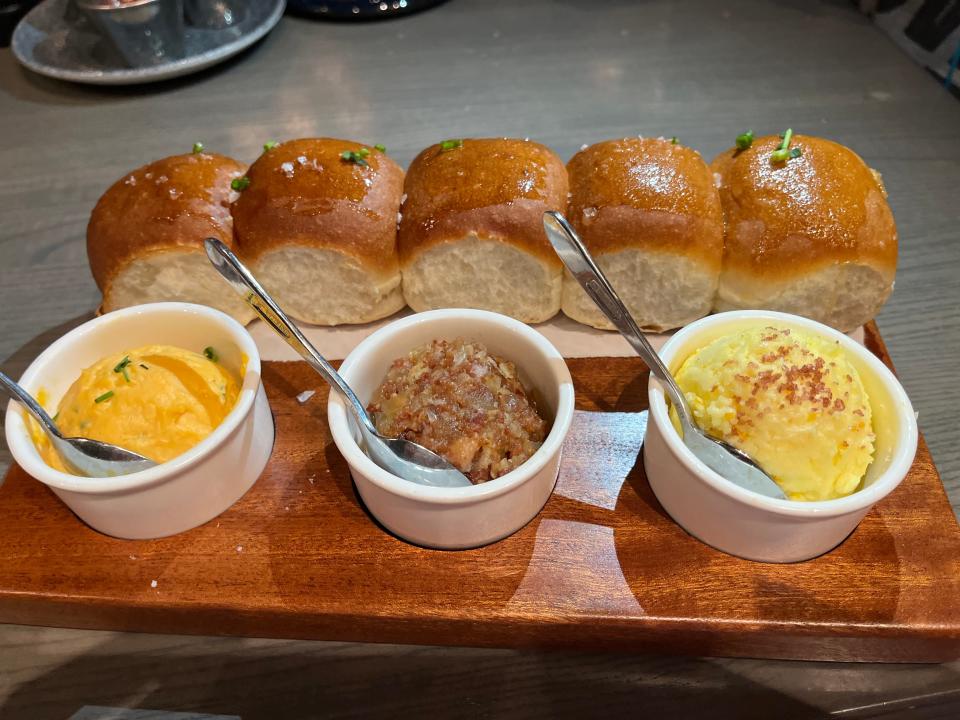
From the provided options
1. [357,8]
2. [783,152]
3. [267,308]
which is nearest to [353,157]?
[267,308]

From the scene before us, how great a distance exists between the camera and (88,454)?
106 centimetres

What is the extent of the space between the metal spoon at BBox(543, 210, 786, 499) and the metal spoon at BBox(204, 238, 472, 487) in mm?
348

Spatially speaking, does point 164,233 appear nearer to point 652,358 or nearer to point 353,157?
point 353,157

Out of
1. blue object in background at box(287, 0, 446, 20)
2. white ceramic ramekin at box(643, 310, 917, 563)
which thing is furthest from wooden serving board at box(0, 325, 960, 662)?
blue object in background at box(287, 0, 446, 20)

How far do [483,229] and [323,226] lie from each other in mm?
336

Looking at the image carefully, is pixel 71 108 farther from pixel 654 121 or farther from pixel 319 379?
pixel 654 121

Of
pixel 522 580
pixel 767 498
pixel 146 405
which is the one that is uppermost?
pixel 767 498

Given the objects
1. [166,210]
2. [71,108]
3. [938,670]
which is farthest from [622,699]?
[71,108]

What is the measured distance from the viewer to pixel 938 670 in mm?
1042

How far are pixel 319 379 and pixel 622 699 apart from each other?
820 mm

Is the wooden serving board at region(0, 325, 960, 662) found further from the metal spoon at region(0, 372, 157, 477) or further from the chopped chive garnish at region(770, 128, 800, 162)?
the chopped chive garnish at region(770, 128, 800, 162)

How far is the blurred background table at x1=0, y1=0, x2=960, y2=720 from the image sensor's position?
1041 mm

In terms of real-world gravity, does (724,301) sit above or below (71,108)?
above

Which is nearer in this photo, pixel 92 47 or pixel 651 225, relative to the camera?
pixel 651 225
